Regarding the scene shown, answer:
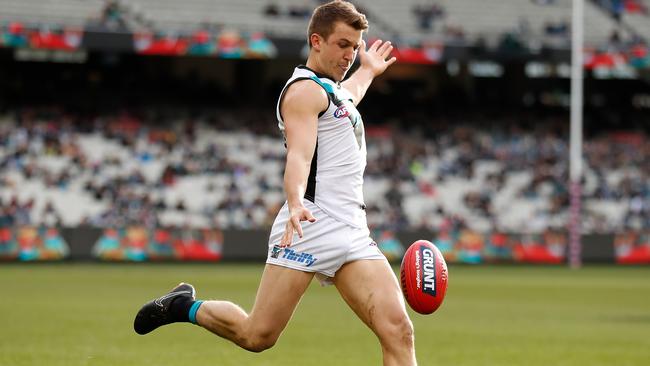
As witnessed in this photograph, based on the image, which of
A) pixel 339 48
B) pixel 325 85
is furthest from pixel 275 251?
pixel 339 48

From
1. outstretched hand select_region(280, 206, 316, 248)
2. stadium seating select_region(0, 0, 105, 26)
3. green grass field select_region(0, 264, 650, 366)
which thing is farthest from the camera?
stadium seating select_region(0, 0, 105, 26)

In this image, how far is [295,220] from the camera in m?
6.89

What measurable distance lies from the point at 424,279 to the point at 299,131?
122 centimetres

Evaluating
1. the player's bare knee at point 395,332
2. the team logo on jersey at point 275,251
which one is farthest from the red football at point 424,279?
the team logo on jersey at point 275,251

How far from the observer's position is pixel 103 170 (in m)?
38.2

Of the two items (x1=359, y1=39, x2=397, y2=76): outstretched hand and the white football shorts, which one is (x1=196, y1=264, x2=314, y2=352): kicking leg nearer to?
the white football shorts

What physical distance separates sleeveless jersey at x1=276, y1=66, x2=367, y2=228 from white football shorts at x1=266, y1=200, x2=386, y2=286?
5 centimetres

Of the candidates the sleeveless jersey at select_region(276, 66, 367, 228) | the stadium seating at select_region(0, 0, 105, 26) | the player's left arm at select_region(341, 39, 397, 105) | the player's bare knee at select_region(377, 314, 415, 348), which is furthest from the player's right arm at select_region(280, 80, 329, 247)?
the stadium seating at select_region(0, 0, 105, 26)

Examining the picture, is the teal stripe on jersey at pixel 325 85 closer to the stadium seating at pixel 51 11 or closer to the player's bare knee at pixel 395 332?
the player's bare knee at pixel 395 332

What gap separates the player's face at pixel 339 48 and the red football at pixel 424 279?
122 cm

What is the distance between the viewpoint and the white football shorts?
728 centimetres

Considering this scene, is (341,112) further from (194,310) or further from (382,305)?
(194,310)

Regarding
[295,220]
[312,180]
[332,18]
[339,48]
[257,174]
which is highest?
[332,18]

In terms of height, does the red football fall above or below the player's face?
below
